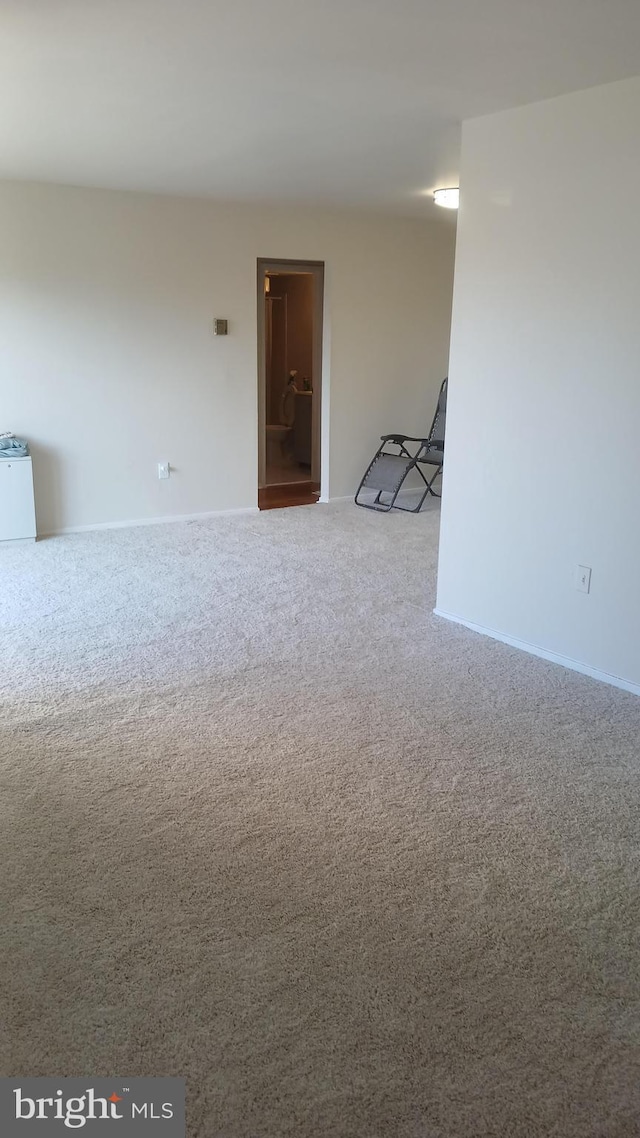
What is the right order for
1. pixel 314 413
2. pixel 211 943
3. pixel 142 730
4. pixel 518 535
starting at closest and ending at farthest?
pixel 211 943 < pixel 142 730 < pixel 518 535 < pixel 314 413

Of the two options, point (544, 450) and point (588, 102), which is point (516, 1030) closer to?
point (544, 450)

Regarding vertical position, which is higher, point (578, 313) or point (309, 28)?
point (309, 28)

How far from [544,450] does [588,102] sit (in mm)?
1367

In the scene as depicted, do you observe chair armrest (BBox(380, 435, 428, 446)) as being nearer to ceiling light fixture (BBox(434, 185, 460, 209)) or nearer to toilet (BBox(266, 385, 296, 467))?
ceiling light fixture (BBox(434, 185, 460, 209))

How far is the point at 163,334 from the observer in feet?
20.4

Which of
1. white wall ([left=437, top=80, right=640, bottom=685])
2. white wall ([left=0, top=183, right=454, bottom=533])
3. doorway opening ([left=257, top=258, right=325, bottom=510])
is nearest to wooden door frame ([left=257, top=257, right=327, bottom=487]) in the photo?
white wall ([left=0, top=183, right=454, bottom=533])

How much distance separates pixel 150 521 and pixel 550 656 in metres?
3.50

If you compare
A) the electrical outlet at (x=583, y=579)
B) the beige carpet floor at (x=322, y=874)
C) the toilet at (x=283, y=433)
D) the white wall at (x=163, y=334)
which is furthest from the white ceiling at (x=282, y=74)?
the toilet at (x=283, y=433)

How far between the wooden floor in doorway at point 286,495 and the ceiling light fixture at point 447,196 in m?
2.59

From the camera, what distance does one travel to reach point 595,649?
3.76m

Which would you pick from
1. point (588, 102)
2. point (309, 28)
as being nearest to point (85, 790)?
point (309, 28)

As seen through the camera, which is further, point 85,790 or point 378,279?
point 378,279

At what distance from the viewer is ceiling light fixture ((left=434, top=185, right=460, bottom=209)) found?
552 cm

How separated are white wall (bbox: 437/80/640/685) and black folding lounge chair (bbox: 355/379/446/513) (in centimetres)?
275
